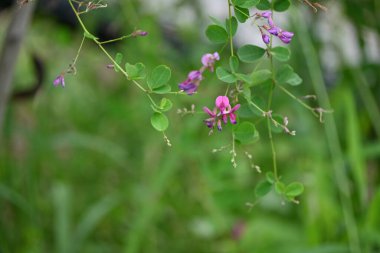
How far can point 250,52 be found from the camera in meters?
0.61

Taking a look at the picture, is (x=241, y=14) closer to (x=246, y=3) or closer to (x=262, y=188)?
(x=246, y=3)

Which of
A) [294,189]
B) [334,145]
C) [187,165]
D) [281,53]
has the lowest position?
[187,165]

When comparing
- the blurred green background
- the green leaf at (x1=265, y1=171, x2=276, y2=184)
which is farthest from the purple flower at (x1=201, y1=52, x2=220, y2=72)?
the blurred green background

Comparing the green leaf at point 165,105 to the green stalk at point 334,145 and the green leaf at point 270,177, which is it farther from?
the green stalk at point 334,145

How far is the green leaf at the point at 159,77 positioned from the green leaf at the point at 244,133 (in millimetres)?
76

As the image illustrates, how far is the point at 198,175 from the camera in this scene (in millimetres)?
1555

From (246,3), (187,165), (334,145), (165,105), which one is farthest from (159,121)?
(187,165)

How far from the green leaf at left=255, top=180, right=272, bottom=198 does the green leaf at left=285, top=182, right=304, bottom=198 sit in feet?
0.06

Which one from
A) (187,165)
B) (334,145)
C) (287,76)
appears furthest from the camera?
(187,165)

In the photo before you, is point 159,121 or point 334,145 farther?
point 334,145

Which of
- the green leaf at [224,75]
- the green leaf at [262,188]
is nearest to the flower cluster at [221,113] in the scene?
the green leaf at [224,75]

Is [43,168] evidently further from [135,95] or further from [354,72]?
[354,72]

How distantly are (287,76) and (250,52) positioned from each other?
52 mm

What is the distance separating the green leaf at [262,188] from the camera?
2.10 feet
